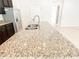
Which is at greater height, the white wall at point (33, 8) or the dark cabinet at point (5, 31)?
the white wall at point (33, 8)

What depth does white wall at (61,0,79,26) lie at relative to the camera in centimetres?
468

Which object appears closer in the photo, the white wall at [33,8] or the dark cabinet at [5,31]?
the dark cabinet at [5,31]

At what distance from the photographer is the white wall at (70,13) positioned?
4680mm

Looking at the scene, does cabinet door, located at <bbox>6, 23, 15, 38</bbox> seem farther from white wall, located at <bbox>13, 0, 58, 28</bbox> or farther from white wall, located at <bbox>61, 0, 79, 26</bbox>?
white wall, located at <bbox>61, 0, 79, 26</bbox>

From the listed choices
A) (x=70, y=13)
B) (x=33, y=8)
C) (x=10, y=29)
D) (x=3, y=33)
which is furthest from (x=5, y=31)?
(x=70, y=13)

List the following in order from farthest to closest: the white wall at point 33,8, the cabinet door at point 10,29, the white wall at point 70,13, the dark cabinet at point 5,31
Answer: the white wall at point 70,13, the white wall at point 33,8, the cabinet door at point 10,29, the dark cabinet at point 5,31

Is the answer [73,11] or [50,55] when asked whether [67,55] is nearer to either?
[50,55]

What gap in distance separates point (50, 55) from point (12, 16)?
2646 mm

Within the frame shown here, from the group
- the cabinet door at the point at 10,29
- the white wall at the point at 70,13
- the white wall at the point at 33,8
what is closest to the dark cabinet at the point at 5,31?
the cabinet door at the point at 10,29

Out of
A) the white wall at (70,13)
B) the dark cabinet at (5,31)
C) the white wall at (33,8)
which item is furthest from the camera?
the white wall at (70,13)

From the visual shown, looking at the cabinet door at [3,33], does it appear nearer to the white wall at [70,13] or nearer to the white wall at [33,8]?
the white wall at [33,8]

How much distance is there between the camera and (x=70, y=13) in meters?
4.82

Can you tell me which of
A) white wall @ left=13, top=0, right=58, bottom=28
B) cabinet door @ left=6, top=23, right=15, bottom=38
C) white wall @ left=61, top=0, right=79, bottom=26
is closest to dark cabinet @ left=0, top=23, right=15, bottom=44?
cabinet door @ left=6, top=23, right=15, bottom=38

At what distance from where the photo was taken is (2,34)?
7.91ft
